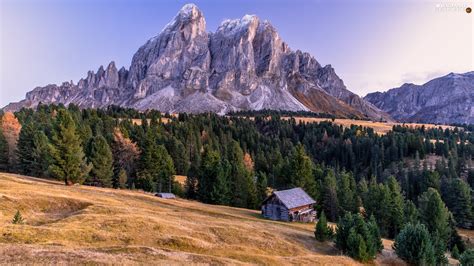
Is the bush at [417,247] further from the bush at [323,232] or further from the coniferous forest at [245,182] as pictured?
the bush at [323,232]

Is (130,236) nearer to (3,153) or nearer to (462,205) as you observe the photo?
(3,153)

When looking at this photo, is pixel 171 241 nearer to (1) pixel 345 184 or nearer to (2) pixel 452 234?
(1) pixel 345 184

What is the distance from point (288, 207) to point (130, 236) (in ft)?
120

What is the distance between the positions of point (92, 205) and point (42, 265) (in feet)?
87.8

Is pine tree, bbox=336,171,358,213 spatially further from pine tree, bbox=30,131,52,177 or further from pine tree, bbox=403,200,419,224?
pine tree, bbox=30,131,52,177

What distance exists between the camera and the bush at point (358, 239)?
150ft

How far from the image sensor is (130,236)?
121 ft

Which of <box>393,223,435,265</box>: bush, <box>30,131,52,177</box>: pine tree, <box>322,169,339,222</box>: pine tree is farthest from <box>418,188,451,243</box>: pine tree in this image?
<box>30,131,52,177</box>: pine tree

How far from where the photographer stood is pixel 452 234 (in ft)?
252

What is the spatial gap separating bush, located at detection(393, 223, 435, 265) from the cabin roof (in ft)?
74.0

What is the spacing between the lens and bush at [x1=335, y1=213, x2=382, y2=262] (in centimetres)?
4559

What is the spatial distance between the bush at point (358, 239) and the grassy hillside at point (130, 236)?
1730 millimetres

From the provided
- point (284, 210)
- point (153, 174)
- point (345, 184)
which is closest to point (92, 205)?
point (284, 210)

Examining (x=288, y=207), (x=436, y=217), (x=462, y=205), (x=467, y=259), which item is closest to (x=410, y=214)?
(x=436, y=217)
